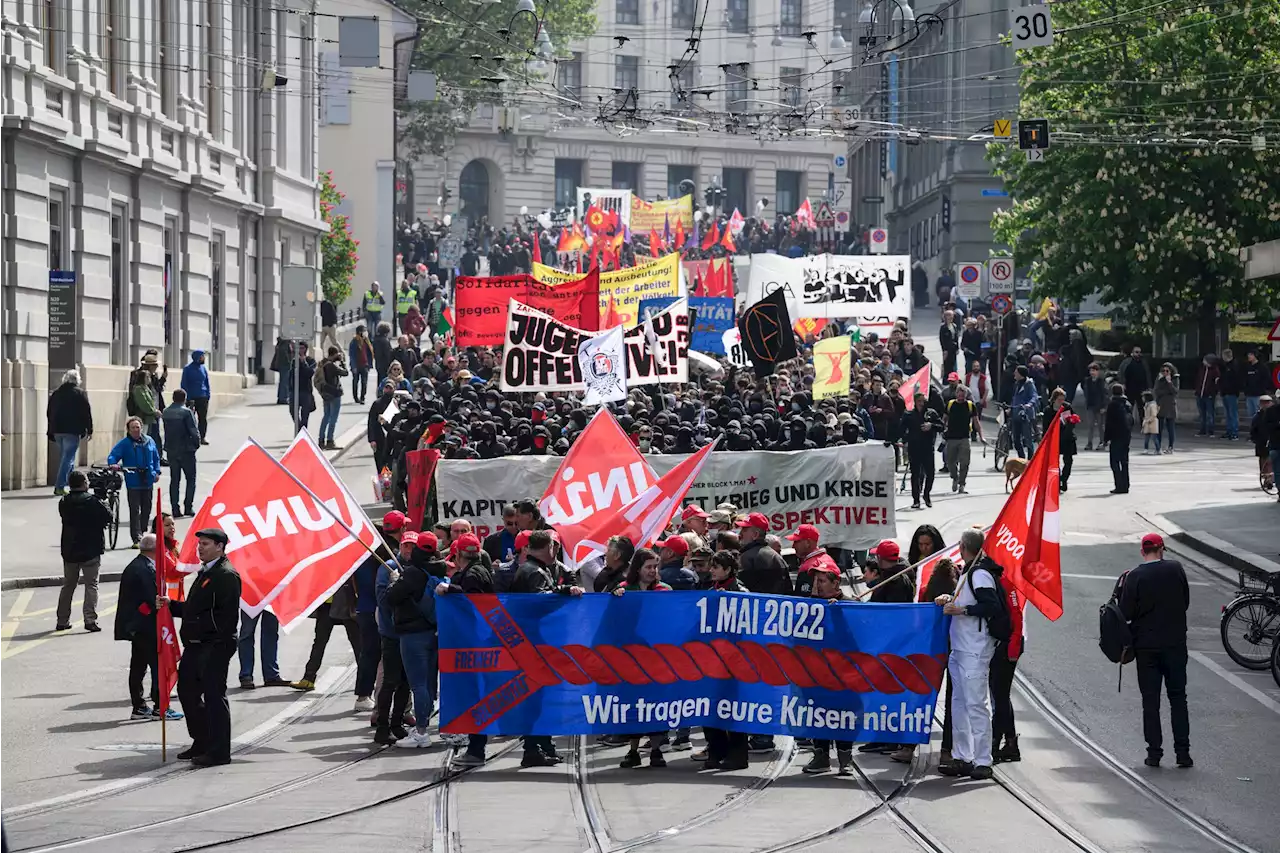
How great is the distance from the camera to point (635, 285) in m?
31.0

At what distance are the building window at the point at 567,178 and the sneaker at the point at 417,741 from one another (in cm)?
Result: 8732

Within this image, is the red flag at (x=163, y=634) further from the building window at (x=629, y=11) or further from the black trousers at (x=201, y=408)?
the building window at (x=629, y=11)

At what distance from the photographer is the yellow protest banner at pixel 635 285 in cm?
3084

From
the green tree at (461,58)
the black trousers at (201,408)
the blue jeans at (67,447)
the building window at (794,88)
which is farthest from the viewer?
the green tree at (461,58)

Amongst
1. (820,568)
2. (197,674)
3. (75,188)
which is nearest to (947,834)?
(820,568)

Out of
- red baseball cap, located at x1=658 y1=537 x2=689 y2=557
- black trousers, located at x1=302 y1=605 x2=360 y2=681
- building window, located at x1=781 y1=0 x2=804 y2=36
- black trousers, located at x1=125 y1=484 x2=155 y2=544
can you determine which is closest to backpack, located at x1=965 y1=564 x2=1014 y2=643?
red baseball cap, located at x1=658 y1=537 x2=689 y2=557

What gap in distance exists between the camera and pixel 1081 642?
59.5ft

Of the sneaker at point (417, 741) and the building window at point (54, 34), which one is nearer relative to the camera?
the sneaker at point (417, 741)

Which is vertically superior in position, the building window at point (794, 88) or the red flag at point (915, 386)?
the building window at point (794, 88)

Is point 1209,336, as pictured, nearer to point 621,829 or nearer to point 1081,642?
point 1081,642

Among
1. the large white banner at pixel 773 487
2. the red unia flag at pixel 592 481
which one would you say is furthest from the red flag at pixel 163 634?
the large white banner at pixel 773 487

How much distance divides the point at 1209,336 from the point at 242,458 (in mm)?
29330

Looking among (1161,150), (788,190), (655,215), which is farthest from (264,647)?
(788,190)

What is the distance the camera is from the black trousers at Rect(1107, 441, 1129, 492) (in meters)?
28.5
